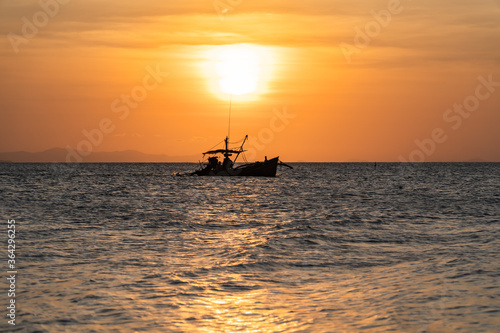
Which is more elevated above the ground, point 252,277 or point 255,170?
point 255,170

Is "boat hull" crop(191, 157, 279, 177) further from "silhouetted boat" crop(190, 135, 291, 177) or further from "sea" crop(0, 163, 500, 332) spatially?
"sea" crop(0, 163, 500, 332)

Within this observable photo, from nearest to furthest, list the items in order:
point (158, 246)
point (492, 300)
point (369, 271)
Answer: point (492, 300)
point (369, 271)
point (158, 246)

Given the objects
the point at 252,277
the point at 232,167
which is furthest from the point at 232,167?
the point at 252,277

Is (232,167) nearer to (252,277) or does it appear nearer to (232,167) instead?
(232,167)

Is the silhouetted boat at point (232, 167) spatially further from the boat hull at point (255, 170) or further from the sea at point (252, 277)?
the sea at point (252, 277)

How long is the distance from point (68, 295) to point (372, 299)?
28.2 feet

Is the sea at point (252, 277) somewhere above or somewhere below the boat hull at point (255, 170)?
below

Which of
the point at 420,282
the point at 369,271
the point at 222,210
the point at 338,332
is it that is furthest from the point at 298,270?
the point at 222,210

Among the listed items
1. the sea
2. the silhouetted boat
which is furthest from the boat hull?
the sea

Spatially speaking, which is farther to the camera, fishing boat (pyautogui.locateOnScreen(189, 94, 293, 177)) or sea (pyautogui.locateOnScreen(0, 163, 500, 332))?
fishing boat (pyautogui.locateOnScreen(189, 94, 293, 177))

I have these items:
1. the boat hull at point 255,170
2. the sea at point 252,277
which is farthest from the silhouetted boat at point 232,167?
the sea at point 252,277

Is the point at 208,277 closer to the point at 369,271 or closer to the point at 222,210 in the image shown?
the point at 369,271

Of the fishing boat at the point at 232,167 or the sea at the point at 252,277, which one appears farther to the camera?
the fishing boat at the point at 232,167

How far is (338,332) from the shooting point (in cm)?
1195
